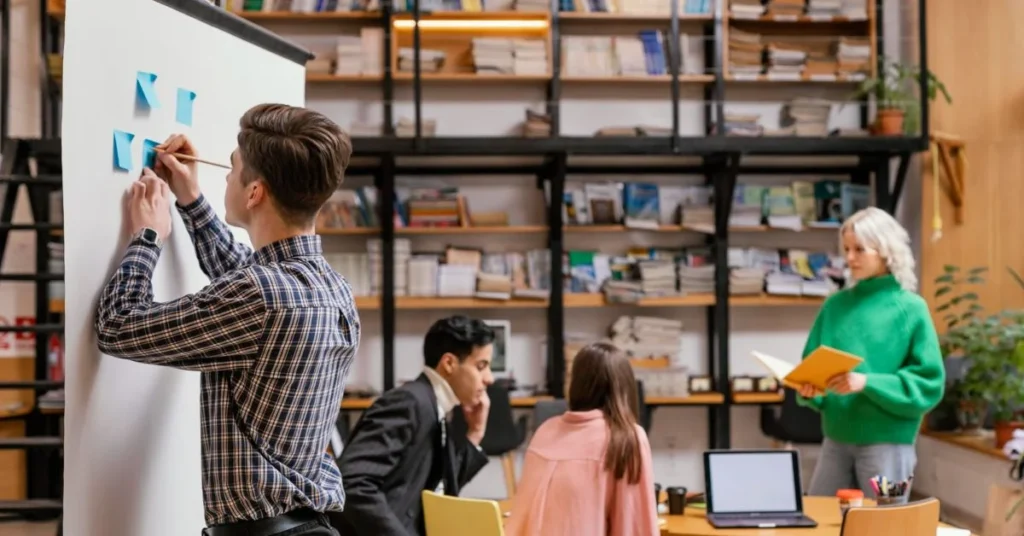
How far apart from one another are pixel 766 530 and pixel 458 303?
362 centimetres

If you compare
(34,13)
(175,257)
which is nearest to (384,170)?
(34,13)

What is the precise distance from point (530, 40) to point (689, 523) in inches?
157

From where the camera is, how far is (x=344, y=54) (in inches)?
267

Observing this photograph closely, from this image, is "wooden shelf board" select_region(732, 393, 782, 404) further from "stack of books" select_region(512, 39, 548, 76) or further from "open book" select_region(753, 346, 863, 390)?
"open book" select_region(753, 346, 863, 390)

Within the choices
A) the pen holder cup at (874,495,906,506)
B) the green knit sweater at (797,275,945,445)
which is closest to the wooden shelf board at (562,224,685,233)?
the green knit sweater at (797,275,945,445)

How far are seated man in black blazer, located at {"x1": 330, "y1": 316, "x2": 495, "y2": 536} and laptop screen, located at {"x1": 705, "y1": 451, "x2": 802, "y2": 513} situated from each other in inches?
33.0

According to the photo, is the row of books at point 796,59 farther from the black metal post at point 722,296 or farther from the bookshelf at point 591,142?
the black metal post at point 722,296

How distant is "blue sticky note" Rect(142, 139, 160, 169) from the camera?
2.10 meters

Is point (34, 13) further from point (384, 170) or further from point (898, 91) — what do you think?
point (898, 91)

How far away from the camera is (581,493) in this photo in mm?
3025

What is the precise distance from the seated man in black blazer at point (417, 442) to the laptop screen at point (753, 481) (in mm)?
837

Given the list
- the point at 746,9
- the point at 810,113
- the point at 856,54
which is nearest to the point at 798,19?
the point at 746,9

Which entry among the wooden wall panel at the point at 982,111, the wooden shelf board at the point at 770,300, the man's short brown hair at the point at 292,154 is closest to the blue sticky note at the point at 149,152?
the man's short brown hair at the point at 292,154

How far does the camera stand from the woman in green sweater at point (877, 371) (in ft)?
12.8
